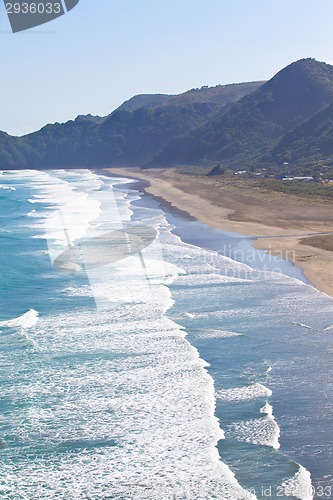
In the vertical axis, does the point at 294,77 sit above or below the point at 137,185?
above

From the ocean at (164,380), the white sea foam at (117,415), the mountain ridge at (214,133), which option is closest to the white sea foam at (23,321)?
the ocean at (164,380)

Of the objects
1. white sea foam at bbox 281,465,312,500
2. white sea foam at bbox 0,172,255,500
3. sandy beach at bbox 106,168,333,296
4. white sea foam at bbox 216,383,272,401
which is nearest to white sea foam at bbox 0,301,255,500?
white sea foam at bbox 0,172,255,500

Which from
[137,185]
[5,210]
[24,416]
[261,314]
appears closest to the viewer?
[24,416]

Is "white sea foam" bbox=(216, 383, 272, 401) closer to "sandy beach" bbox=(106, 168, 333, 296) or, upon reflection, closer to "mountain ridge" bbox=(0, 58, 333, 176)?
"sandy beach" bbox=(106, 168, 333, 296)

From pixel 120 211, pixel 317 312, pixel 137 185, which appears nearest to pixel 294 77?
pixel 137 185

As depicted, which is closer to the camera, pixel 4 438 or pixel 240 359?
pixel 4 438

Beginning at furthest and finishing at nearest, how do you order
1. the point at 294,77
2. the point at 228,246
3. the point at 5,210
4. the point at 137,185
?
1. the point at 294,77
2. the point at 137,185
3. the point at 5,210
4. the point at 228,246

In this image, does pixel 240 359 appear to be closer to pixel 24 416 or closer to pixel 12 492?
pixel 24 416
